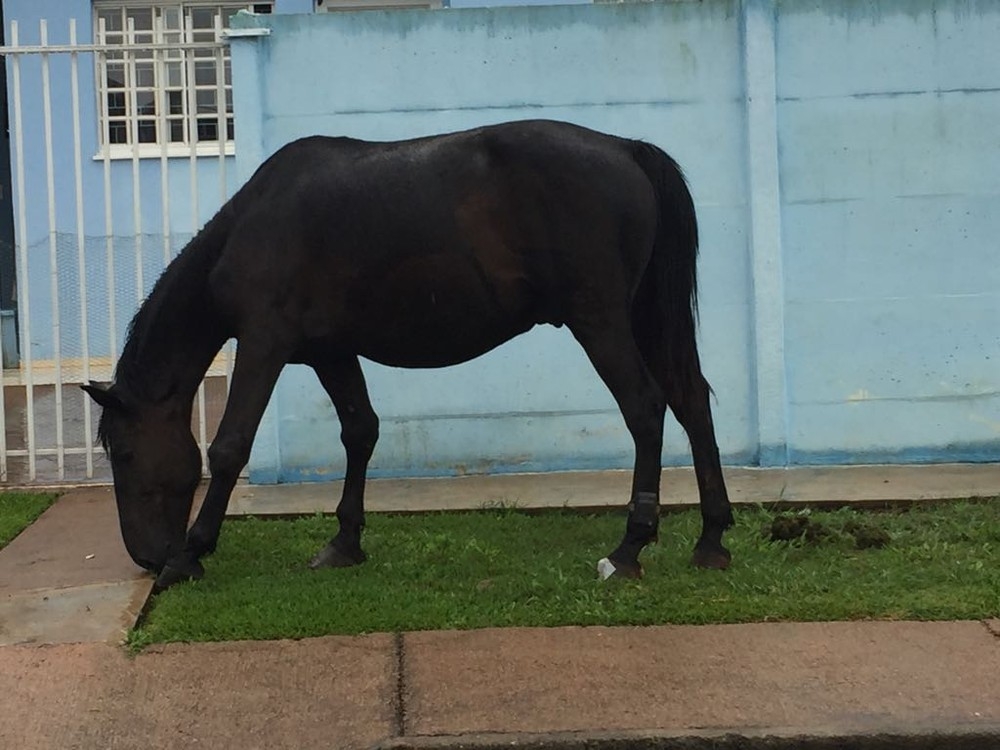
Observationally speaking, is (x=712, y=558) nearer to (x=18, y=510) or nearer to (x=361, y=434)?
(x=361, y=434)

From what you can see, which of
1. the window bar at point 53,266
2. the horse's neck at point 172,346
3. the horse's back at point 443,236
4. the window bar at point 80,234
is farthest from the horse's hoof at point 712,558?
the window bar at point 53,266

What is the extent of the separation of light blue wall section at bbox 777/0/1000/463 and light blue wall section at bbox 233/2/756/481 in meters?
0.38

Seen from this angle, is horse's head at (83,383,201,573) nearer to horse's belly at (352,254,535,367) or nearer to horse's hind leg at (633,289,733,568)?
horse's belly at (352,254,535,367)

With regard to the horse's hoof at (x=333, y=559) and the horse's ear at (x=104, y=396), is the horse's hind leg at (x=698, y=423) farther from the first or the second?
the horse's ear at (x=104, y=396)

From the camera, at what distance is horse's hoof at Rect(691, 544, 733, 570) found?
4.82 meters

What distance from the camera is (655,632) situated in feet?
13.5

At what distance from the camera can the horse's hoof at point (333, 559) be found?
5023 mm

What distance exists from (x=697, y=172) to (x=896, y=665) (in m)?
3.99

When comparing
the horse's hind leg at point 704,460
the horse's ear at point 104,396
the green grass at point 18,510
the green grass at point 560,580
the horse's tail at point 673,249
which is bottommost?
the green grass at point 18,510

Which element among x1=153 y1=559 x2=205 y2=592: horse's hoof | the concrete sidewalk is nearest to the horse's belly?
x1=153 y1=559 x2=205 y2=592: horse's hoof

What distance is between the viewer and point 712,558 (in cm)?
484

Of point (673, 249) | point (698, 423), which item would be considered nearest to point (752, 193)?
point (673, 249)

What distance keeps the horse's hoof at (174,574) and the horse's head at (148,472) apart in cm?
5

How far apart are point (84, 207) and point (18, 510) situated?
450 cm
